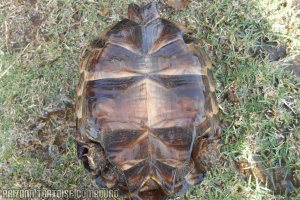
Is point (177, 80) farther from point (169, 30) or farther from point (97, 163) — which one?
point (97, 163)

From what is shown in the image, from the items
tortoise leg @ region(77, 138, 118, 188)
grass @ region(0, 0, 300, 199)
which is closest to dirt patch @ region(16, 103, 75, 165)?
grass @ region(0, 0, 300, 199)

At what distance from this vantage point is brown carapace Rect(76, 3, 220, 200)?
2131 millimetres

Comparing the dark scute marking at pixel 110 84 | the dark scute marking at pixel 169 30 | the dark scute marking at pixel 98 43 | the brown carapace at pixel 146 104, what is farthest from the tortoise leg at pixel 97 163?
the dark scute marking at pixel 169 30

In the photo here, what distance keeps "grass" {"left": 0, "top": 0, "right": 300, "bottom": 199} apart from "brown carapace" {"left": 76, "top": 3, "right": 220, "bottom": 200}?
55cm

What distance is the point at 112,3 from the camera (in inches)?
115

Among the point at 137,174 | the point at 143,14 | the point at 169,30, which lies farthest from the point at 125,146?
the point at 143,14

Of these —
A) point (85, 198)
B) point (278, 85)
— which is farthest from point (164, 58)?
point (85, 198)

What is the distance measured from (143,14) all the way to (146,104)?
62 cm

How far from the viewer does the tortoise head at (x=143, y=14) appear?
7.89ft

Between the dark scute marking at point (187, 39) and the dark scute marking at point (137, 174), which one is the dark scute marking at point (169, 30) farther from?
the dark scute marking at point (137, 174)

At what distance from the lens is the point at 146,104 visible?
2.11 m

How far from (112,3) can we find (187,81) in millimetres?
1027

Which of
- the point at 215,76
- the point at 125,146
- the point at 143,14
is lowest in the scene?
the point at 125,146

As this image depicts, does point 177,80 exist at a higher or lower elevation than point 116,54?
lower
